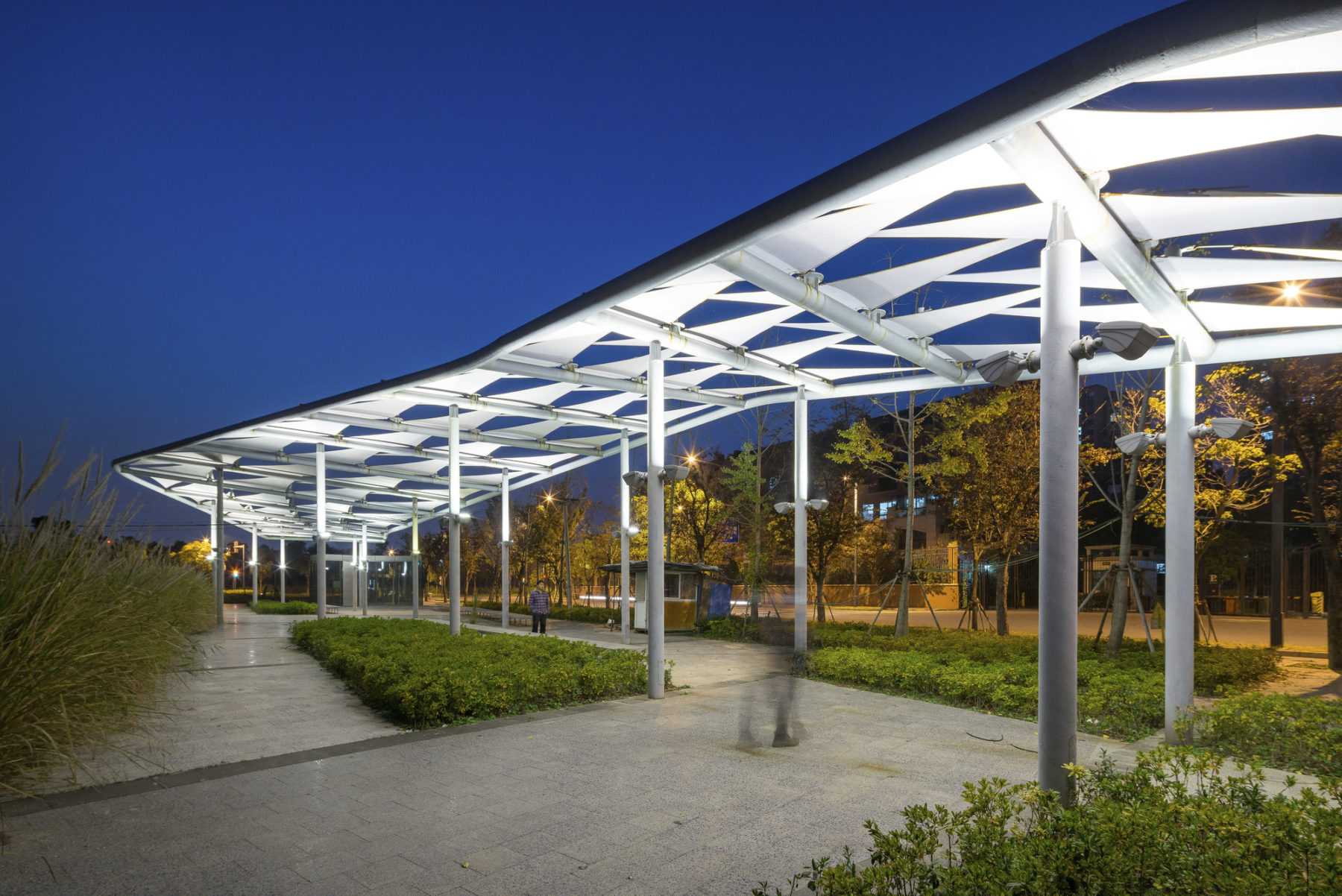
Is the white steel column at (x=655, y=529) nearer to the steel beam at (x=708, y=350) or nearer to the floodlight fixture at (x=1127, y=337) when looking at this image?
the steel beam at (x=708, y=350)

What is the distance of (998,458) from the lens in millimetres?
16859

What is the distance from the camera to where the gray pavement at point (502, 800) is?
4.33m

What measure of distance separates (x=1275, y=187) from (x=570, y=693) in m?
8.51

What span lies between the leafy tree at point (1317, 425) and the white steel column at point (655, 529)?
11140mm

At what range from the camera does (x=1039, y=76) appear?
4.24 meters

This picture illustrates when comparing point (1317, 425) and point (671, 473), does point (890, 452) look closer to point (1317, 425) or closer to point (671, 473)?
point (1317, 425)

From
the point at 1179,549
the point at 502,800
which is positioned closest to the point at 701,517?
the point at 1179,549

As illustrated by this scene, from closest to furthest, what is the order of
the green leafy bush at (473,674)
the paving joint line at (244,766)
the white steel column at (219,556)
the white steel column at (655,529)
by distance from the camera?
the paving joint line at (244,766)
the green leafy bush at (473,674)
the white steel column at (655,529)
the white steel column at (219,556)

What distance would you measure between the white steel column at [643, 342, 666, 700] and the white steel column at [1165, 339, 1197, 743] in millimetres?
5600

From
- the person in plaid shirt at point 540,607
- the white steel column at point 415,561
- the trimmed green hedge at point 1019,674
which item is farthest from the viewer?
the white steel column at point 415,561

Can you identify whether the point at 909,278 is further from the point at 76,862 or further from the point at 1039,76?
the point at 76,862

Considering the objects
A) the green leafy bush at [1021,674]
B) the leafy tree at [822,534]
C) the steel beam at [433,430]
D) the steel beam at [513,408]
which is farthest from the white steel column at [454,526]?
the leafy tree at [822,534]

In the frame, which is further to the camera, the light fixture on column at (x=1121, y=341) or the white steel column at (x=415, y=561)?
the white steel column at (x=415, y=561)

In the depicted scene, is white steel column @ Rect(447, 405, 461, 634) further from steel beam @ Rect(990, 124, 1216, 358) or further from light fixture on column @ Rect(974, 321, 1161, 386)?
light fixture on column @ Rect(974, 321, 1161, 386)
